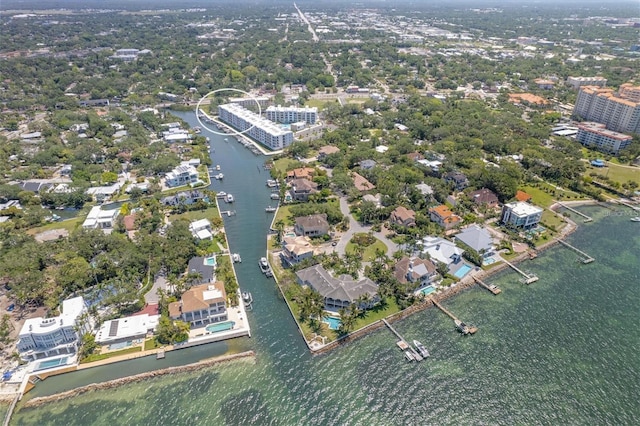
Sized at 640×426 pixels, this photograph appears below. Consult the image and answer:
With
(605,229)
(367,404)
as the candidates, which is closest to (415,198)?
(605,229)

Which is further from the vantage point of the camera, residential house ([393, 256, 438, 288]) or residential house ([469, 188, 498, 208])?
residential house ([469, 188, 498, 208])

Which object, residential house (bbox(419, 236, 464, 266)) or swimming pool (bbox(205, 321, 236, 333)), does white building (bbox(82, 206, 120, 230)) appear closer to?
swimming pool (bbox(205, 321, 236, 333))

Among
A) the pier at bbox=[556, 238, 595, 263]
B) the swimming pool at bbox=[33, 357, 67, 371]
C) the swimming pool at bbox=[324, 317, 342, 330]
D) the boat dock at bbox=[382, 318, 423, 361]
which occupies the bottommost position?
the swimming pool at bbox=[33, 357, 67, 371]

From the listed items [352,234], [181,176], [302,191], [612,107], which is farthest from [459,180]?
[612,107]

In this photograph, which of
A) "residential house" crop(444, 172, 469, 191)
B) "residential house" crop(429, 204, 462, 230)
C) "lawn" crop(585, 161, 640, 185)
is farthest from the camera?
"lawn" crop(585, 161, 640, 185)

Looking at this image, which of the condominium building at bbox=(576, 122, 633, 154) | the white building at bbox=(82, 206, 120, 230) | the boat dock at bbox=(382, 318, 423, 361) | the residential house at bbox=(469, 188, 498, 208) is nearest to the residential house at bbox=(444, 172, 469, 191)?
the residential house at bbox=(469, 188, 498, 208)
